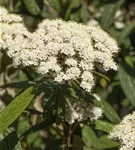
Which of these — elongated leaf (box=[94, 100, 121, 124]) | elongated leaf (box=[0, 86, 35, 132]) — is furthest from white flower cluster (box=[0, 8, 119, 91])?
elongated leaf (box=[94, 100, 121, 124])

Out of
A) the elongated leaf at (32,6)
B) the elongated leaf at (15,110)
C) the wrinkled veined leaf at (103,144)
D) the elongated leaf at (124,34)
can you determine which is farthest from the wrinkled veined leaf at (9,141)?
the elongated leaf at (124,34)

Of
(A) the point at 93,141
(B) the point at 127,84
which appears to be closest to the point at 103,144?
(A) the point at 93,141

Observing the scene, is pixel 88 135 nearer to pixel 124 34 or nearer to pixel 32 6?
pixel 124 34

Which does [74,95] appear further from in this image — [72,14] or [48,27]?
[72,14]

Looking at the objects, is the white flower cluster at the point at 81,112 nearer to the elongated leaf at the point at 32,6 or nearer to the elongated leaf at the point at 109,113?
the elongated leaf at the point at 109,113

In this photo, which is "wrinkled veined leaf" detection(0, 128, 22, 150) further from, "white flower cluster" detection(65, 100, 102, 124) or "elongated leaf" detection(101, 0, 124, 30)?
"elongated leaf" detection(101, 0, 124, 30)

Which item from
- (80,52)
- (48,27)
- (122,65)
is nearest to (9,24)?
(48,27)
